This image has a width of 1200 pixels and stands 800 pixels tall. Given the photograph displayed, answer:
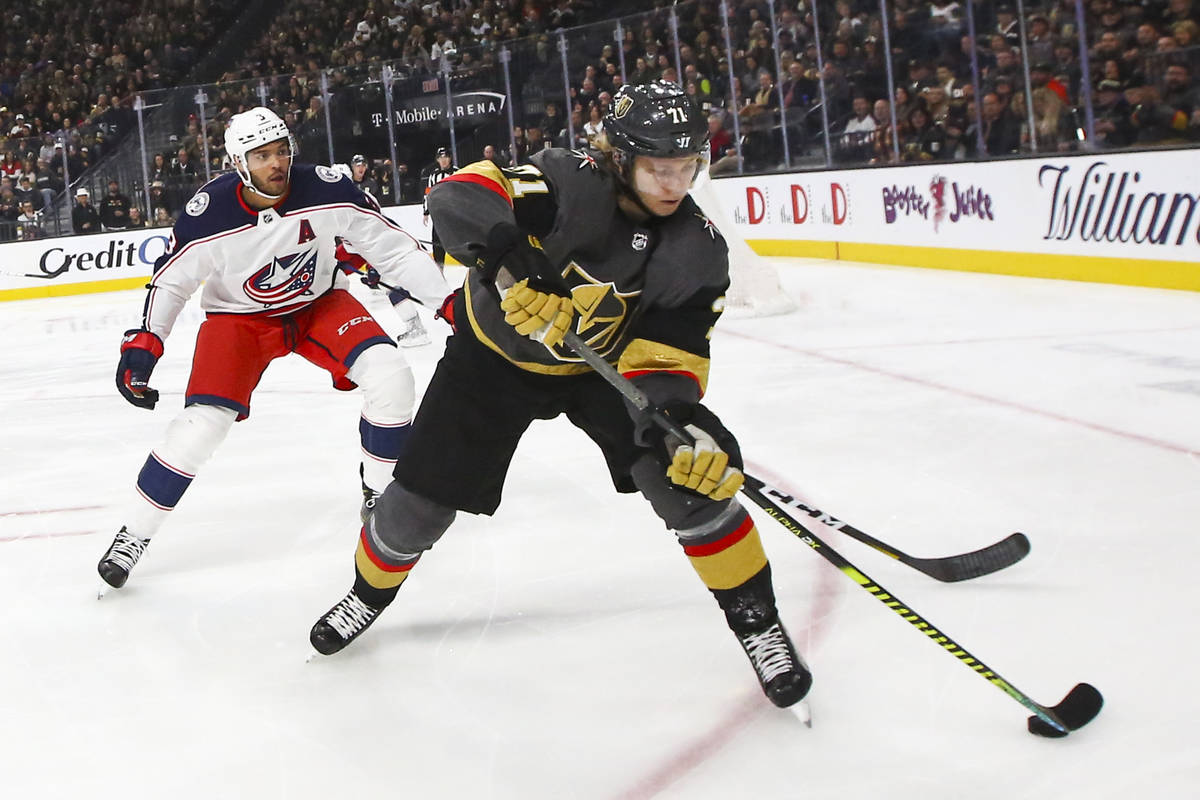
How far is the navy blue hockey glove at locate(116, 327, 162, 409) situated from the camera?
115 inches

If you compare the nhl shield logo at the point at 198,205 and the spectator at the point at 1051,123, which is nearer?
the nhl shield logo at the point at 198,205

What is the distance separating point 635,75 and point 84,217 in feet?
18.6

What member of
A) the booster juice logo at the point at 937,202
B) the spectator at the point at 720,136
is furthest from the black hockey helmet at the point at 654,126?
the spectator at the point at 720,136

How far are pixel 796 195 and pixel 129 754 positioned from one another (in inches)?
345

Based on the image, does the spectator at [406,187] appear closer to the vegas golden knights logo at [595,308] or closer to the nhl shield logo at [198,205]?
the nhl shield logo at [198,205]

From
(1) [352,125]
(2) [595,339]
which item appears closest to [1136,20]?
(2) [595,339]

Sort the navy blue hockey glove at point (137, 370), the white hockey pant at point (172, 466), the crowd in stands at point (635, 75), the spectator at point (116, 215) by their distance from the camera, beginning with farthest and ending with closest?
the spectator at point (116, 215) < the crowd in stands at point (635, 75) < the white hockey pant at point (172, 466) < the navy blue hockey glove at point (137, 370)

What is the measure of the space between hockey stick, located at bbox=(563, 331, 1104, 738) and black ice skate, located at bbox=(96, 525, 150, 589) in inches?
56.4

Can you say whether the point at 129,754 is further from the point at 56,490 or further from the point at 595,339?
the point at 56,490

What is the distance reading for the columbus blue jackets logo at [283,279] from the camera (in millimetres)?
3184

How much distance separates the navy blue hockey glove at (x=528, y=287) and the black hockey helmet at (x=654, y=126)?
213 millimetres

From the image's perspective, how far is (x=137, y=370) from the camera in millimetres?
2930

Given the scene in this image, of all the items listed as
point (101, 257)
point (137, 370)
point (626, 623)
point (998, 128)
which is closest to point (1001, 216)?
point (998, 128)

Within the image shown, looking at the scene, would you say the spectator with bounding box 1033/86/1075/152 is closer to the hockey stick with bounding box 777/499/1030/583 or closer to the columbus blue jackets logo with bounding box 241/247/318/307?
the hockey stick with bounding box 777/499/1030/583
